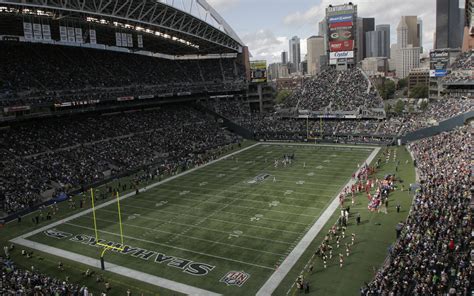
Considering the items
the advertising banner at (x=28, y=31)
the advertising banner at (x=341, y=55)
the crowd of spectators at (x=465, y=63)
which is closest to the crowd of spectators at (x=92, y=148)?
the advertising banner at (x=28, y=31)

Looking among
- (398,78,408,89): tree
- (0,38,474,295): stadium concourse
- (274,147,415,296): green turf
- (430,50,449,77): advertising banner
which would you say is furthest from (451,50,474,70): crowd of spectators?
(398,78,408,89): tree

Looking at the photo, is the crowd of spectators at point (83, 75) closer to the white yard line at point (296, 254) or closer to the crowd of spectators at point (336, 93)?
the crowd of spectators at point (336, 93)

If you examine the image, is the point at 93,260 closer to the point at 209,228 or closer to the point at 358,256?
the point at 209,228

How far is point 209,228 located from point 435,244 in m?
12.5

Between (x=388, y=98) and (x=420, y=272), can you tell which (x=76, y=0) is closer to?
(x=420, y=272)

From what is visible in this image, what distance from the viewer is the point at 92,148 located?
139 ft

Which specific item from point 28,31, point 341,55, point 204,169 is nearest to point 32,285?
point 204,169

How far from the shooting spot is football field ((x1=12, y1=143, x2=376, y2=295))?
63.3ft

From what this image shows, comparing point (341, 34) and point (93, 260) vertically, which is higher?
point (341, 34)

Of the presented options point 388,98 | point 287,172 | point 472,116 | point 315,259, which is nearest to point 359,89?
point 472,116

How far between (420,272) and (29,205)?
27.2 metres

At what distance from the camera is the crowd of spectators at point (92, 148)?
111ft

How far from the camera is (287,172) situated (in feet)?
124

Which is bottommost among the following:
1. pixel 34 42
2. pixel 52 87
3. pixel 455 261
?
pixel 455 261
